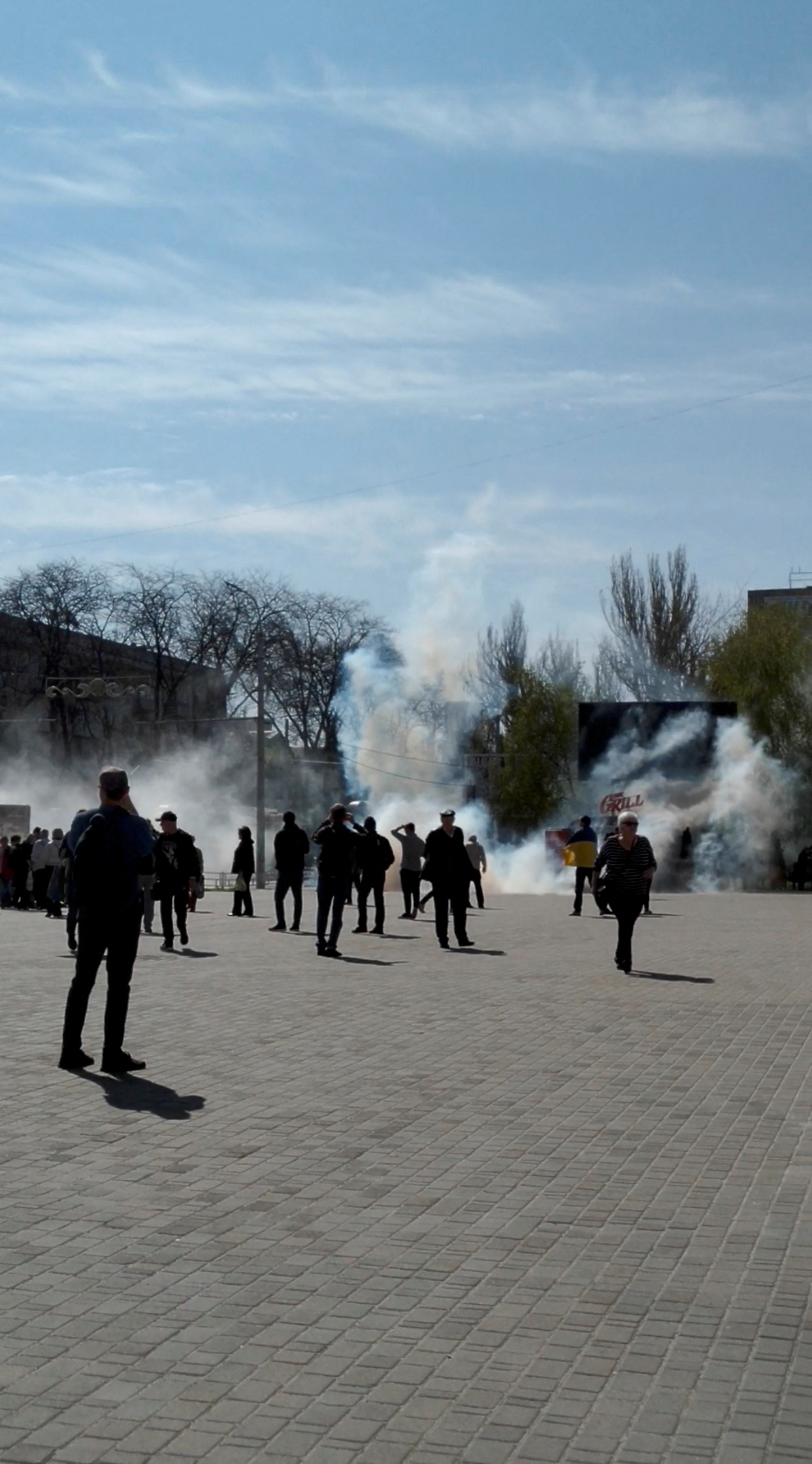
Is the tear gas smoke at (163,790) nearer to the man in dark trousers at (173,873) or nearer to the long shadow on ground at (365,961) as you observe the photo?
the man in dark trousers at (173,873)

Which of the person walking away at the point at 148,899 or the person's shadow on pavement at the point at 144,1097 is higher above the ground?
the person walking away at the point at 148,899

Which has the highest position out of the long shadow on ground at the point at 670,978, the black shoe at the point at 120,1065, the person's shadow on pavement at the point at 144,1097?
the long shadow on ground at the point at 670,978

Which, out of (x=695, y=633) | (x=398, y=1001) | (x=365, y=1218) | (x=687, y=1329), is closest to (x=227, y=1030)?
(x=398, y=1001)

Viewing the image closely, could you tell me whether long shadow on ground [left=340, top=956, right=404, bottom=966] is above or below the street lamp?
below

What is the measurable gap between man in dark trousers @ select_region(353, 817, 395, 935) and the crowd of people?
24 millimetres

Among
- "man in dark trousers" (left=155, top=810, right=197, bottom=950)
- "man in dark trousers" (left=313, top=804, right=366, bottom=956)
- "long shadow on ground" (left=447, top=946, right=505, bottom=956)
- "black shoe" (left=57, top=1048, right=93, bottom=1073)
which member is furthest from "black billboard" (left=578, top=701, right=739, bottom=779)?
"black shoe" (left=57, top=1048, right=93, bottom=1073)

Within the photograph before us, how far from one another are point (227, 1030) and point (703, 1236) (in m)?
6.08

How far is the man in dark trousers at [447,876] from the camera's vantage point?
20344 millimetres

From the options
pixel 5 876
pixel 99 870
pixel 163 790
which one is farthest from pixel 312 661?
pixel 99 870

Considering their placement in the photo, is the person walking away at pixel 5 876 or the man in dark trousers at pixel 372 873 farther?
the person walking away at pixel 5 876

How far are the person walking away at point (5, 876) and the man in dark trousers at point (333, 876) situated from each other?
15605 millimetres

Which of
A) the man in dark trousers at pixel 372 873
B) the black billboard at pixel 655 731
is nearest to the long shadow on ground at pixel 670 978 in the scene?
the man in dark trousers at pixel 372 873

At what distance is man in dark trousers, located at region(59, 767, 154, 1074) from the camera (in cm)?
981

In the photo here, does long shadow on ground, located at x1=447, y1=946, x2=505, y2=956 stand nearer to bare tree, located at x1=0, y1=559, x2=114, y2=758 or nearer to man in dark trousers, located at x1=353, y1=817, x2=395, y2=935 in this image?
man in dark trousers, located at x1=353, y1=817, x2=395, y2=935
